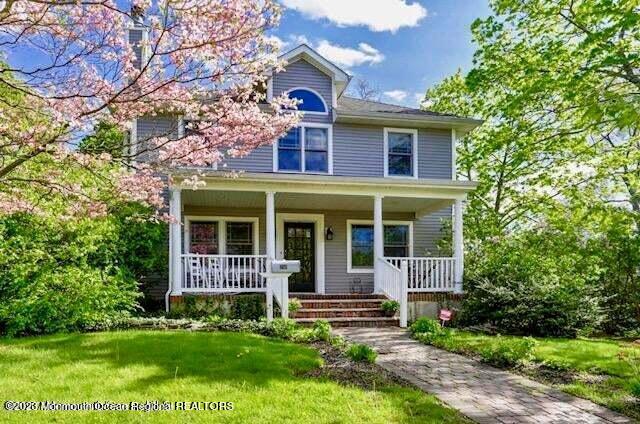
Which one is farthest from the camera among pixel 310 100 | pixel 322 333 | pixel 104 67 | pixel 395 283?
pixel 310 100

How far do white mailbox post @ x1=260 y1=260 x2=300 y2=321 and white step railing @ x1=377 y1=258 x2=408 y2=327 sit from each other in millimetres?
2478

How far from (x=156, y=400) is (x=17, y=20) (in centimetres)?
315

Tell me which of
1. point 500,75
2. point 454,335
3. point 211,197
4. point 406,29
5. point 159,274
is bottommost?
point 454,335

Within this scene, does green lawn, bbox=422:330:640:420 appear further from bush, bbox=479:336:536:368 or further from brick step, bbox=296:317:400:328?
brick step, bbox=296:317:400:328

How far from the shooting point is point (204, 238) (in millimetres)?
12195

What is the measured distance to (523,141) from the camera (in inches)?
451

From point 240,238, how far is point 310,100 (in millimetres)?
4322

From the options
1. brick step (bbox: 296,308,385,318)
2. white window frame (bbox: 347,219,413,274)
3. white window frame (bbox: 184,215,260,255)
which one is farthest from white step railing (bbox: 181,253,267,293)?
white window frame (bbox: 347,219,413,274)

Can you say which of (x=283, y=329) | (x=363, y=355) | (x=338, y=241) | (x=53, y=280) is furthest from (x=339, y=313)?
(x=53, y=280)

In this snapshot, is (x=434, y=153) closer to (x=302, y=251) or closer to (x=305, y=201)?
(x=305, y=201)

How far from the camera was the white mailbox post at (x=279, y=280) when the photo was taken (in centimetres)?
823

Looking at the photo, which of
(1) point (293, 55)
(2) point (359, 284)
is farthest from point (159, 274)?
(1) point (293, 55)

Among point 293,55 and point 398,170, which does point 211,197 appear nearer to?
point 293,55

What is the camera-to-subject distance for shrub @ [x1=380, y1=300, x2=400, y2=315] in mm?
9844
